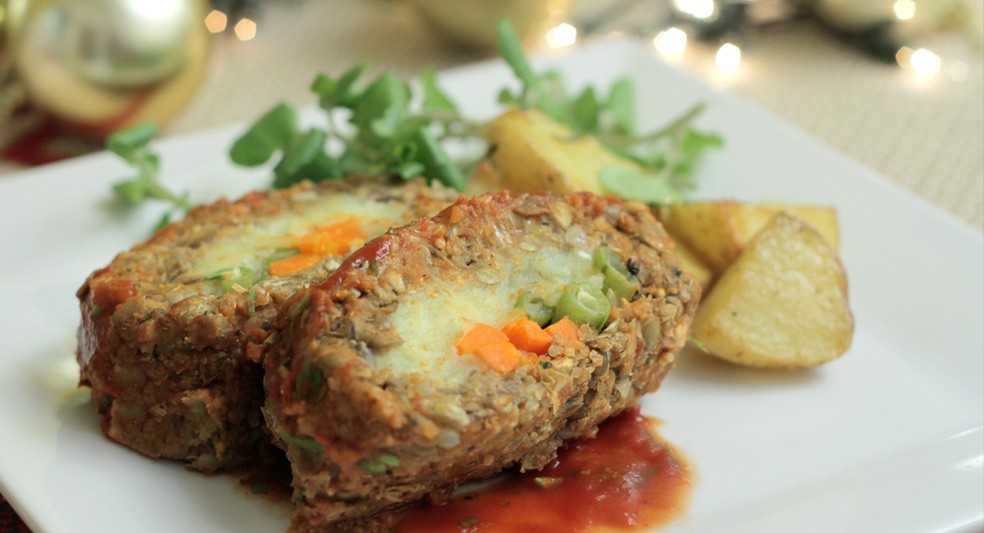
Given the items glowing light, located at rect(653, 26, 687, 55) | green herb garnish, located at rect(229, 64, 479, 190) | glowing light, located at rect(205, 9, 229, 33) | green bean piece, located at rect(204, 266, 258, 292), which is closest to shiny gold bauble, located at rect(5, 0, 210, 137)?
green herb garnish, located at rect(229, 64, 479, 190)

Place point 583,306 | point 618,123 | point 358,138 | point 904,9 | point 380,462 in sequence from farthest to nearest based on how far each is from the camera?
point 904,9 < point 618,123 < point 358,138 < point 583,306 < point 380,462

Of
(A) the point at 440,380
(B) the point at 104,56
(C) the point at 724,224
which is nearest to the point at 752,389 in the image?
(C) the point at 724,224

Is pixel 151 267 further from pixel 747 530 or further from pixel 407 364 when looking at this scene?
pixel 747 530

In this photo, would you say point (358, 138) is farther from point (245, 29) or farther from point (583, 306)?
point (245, 29)

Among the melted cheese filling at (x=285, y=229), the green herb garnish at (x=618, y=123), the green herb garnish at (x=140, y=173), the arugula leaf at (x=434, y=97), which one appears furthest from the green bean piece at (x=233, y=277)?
the arugula leaf at (x=434, y=97)

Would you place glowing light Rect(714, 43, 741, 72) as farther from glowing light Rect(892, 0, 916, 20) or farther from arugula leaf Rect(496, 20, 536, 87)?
arugula leaf Rect(496, 20, 536, 87)

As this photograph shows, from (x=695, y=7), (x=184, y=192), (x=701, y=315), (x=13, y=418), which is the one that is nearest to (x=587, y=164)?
(x=701, y=315)
